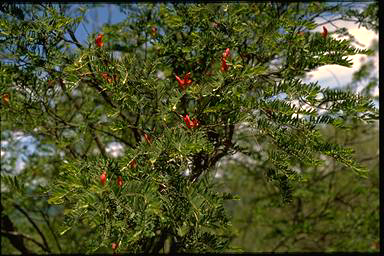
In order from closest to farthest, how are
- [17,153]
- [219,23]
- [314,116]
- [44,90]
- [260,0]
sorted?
[314,116], [219,23], [44,90], [260,0], [17,153]

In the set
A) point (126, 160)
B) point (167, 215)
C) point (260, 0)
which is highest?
point (260, 0)

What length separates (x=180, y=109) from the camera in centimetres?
384

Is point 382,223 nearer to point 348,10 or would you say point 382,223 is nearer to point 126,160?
point 348,10

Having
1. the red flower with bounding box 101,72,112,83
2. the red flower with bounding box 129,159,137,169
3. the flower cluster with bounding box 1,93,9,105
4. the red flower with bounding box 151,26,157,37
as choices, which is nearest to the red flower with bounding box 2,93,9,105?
the flower cluster with bounding box 1,93,9,105

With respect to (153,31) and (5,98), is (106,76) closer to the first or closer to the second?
(153,31)

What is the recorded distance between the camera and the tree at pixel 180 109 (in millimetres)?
2051

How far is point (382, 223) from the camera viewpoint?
3709 millimetres

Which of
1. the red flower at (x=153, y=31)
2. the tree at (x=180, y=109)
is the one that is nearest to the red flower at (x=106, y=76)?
the tree at (x=180, y=109)

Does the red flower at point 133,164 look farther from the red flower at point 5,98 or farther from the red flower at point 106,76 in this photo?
the red flower at point 5,98

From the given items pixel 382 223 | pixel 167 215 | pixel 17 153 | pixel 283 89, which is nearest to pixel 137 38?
pixel 283 89

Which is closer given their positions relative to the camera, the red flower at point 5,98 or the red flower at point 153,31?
the red flower at point 5,98

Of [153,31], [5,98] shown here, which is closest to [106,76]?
→ [153,31]

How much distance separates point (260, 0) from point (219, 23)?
114 cm

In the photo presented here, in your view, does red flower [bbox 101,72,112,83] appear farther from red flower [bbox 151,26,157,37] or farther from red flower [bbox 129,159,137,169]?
red flower [bbox 151,26,157,37]
